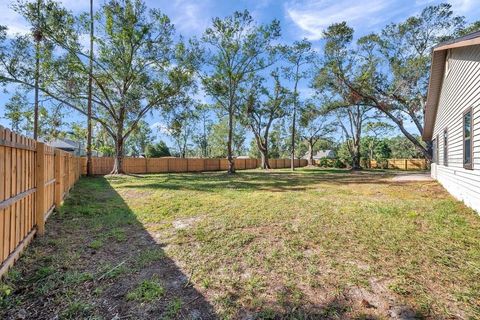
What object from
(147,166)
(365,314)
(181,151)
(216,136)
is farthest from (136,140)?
(365,314)

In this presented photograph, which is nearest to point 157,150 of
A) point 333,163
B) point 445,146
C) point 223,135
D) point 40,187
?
point 223,135

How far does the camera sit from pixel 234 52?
17125mm

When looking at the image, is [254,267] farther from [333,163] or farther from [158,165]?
[333,163]

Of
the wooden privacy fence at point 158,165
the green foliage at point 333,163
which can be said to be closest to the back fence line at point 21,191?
the wooden privacy fence at point 158,165

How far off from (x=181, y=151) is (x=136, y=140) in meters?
7.52

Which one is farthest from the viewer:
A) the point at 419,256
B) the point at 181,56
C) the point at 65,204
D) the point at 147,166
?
the point at 147,166

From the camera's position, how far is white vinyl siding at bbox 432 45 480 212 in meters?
4.78

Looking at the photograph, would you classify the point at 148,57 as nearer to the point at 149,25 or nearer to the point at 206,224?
the point at 149,25

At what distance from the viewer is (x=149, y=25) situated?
1471 cm

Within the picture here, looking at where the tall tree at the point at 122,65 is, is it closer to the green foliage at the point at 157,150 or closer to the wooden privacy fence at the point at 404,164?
the green foliage at the point at 157,150

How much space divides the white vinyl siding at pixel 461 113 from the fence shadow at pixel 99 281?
553cm

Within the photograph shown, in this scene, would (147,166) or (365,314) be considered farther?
(147,166)

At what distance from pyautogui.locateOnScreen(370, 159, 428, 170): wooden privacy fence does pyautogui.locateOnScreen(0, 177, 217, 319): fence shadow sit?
30881mm

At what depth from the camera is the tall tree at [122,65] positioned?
13625 millimetres
